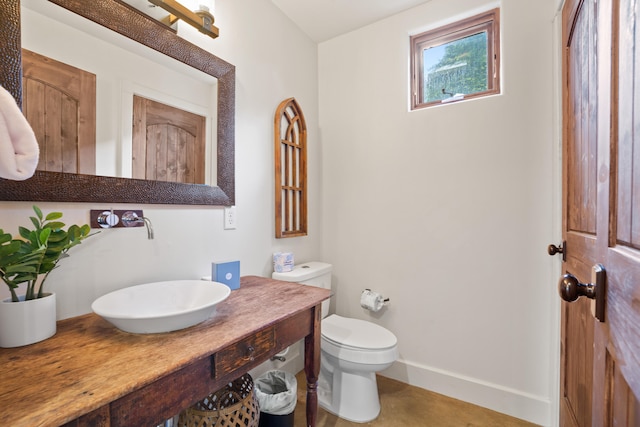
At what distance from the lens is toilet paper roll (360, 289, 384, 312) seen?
6.38 feet

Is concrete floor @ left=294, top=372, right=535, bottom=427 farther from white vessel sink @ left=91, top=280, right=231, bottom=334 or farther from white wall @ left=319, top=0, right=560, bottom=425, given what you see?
white vessel sink @ left=91, top=280, right=231, bottom=334

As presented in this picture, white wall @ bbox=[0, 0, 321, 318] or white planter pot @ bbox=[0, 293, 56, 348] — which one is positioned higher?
white wall @ bbox=[0, 0, 321, 318]

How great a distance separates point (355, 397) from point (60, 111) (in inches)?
71.9

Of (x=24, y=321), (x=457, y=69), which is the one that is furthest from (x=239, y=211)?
(x=457, y=69)

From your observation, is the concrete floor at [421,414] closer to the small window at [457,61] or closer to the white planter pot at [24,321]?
the white planter pot at [24,321]

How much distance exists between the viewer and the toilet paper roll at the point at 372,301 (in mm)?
1943

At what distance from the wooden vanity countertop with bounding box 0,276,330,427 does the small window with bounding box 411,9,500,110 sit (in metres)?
1.65

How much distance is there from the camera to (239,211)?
5.32 ft

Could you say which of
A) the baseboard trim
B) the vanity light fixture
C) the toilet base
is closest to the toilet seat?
the toilet base

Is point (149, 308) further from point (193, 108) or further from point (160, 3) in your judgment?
point (160, 3)

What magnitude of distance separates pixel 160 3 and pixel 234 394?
163 centimetres

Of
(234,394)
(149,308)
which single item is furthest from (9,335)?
(234,394)

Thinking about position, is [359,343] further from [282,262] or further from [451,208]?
[451,208]

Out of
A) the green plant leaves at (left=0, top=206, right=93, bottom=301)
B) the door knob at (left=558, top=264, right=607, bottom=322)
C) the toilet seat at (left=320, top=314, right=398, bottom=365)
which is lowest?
the toilet seat at (left=320, top=314, right=398, bottom=365)
